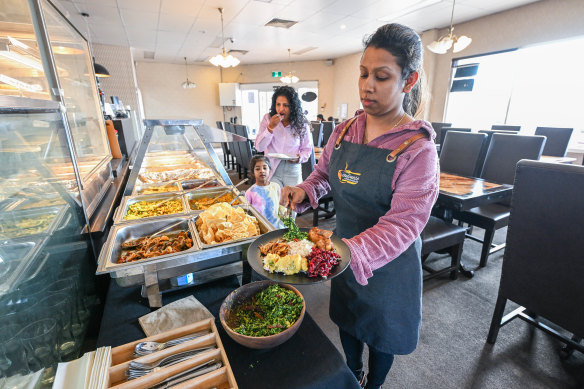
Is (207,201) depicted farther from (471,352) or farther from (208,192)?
(471,352)

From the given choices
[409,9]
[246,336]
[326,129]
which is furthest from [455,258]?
[409,9]

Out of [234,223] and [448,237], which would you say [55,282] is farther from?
[448,237]

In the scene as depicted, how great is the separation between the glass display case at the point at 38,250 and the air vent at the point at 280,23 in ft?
18.3

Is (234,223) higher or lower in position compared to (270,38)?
lower

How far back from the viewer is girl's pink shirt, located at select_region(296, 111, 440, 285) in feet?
2.49

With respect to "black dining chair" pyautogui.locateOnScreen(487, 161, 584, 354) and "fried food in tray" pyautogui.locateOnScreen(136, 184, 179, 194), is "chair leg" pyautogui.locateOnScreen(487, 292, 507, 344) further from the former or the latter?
"fried food in tray" pyautogui.locateOnScreen(136, 184, 179, 194)

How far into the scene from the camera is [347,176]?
1086mm

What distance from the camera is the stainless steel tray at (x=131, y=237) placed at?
0.96 metres

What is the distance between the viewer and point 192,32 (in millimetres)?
6578

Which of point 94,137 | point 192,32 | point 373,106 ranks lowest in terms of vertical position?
point 94,137

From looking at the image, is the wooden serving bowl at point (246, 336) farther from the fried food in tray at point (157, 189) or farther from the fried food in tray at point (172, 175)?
the fried food in tray at point (172, 175)

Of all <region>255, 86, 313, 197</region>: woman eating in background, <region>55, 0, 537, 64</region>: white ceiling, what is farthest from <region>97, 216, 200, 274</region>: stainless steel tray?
<region>55, 0, 537, 64</region>: white ceiling

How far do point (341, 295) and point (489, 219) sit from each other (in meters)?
2.10

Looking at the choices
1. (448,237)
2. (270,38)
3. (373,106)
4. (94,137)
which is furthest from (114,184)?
(270,38)
